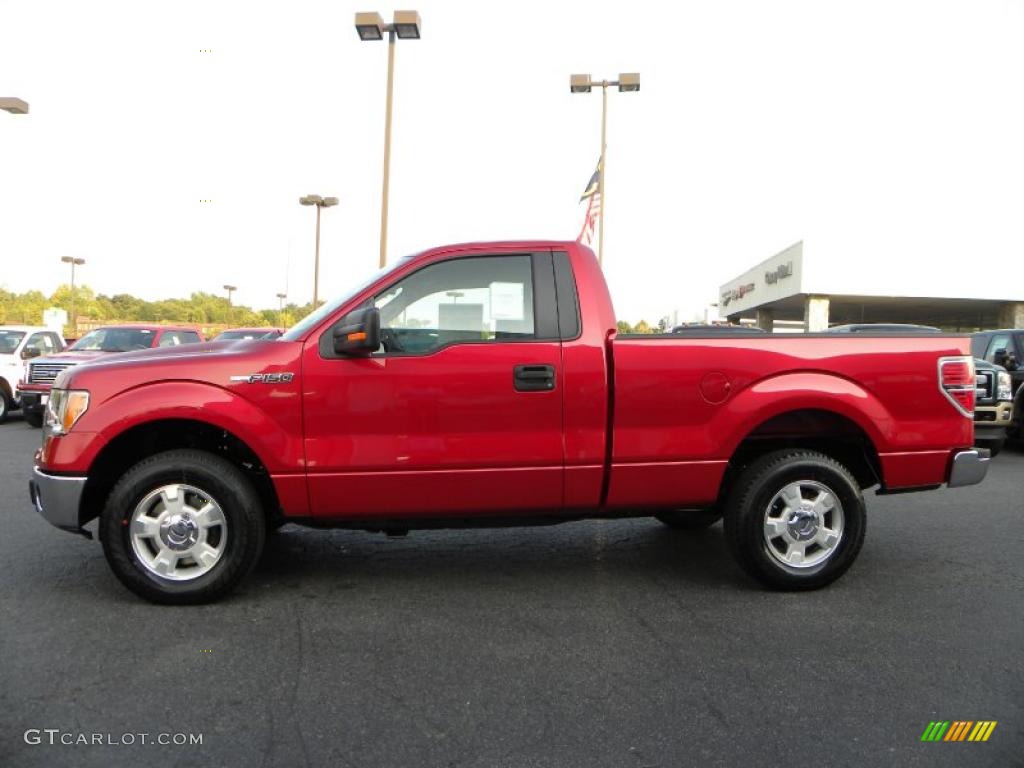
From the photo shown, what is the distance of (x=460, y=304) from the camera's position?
13.9 feet

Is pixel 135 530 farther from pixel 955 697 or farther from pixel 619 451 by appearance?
pixel 955 697

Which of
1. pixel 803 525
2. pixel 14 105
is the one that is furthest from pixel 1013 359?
pixel 14 105

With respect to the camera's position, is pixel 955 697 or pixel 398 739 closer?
pixel 398 739

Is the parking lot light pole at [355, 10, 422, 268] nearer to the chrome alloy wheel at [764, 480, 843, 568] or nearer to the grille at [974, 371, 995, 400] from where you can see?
the grille at [974, 371, 995, 400]

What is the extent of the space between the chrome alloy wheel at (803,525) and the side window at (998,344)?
8635 millimetres

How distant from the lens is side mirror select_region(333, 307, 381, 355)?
3.88 meters

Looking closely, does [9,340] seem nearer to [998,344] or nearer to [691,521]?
[691,521]

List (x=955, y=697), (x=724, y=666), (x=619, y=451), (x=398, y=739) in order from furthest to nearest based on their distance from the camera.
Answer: (x=619, y=451) → (x=724, y=666) → (x=955, y=697) → (x=398, y=739)

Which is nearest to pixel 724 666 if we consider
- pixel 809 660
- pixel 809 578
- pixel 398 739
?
pixel 809 660

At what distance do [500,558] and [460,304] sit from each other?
1.80 metres

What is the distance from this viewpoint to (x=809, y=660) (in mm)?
3441

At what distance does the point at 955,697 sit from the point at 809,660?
0.58 metres

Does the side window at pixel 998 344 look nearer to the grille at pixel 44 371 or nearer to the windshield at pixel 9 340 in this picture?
the grille at pixel 44 371

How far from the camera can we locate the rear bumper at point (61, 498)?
13.1ft
